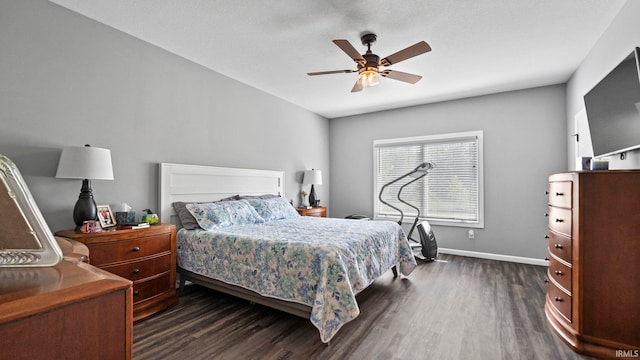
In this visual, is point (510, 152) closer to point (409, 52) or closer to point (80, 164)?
point (409, 52)

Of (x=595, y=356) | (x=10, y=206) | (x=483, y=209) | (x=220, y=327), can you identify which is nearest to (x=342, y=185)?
(x=483, y=209)

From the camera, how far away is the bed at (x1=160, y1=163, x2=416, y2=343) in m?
2.17

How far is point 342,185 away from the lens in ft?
20.0

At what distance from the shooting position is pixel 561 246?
2309 millimetres

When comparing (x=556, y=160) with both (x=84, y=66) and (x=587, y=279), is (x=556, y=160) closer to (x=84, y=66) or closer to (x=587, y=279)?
(x=587, y=279)

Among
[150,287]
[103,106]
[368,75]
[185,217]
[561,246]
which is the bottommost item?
[150,287]

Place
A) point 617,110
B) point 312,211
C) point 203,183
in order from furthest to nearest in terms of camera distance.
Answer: point 312,211 < point 203,183 < point 617,110

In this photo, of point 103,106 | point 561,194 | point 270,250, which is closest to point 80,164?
point 103,106

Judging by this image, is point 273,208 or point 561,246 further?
point 273,208

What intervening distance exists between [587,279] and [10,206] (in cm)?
298

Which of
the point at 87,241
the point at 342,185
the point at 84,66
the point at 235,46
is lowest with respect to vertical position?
the point at 87,241

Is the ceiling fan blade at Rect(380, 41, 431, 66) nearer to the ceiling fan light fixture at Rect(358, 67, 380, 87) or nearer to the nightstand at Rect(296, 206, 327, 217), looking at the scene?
the ceiling fan light fixture at Rect(358, 67, 380, 87)

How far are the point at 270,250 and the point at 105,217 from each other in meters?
1.48

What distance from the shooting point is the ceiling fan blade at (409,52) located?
2.35 meters
